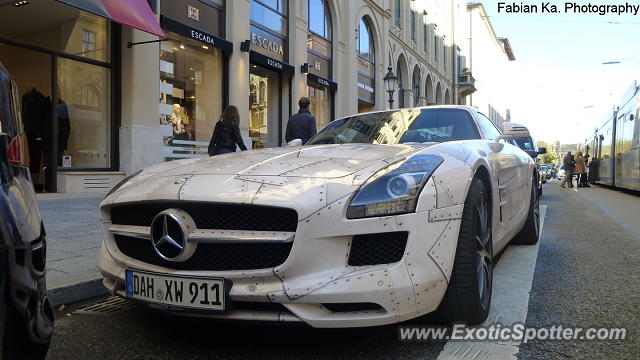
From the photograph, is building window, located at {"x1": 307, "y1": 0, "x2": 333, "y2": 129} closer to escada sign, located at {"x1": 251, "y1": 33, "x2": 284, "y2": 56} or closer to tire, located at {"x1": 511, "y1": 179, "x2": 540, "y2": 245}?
escada sign, located at {"x1": 251, "y1": 33, "x2": 284, "y2": 56}

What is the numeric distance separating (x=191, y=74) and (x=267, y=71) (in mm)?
2957

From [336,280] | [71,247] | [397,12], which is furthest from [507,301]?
[397,12]

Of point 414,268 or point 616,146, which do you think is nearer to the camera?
point 414,268

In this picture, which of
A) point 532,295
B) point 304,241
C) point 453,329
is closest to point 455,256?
point 453,329

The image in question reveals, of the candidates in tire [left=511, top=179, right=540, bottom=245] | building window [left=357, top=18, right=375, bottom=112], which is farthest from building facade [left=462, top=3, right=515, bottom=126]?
tire [left=511, top=179, right=540, bottom=245]

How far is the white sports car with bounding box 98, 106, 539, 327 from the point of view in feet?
6.78

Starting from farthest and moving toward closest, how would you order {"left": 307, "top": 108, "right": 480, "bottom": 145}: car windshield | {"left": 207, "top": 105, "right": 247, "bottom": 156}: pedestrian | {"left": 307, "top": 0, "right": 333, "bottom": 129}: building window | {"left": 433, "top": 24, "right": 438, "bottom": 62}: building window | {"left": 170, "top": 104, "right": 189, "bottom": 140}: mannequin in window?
1. {"left": 433, "top": 24, "right": 438, "bottom": 62}: building window
2. {"left": 307, "top": 0, "right": 333, "bottom": 129}: building window
3. {"left": 170, "top": 104, "right": 189, "bottom": 140}: mannequin in window
4. {"left": 207, "top": 105, "right": 247, "bottom": 156}: pedestrian
5. {"left": 307, "top": 108, "right": 480, "bottom": 145}: car windshield

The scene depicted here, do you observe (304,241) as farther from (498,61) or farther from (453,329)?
(498,61)

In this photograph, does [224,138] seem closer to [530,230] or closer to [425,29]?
[530,230]

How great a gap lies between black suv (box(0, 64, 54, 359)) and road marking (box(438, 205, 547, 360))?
163cm

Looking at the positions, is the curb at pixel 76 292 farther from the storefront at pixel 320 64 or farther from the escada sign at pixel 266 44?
the storefront at pixel 320 64

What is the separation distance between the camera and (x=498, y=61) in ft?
218

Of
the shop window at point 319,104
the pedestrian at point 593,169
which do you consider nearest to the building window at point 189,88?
the shop window at point 319,104

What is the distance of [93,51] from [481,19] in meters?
49.5
